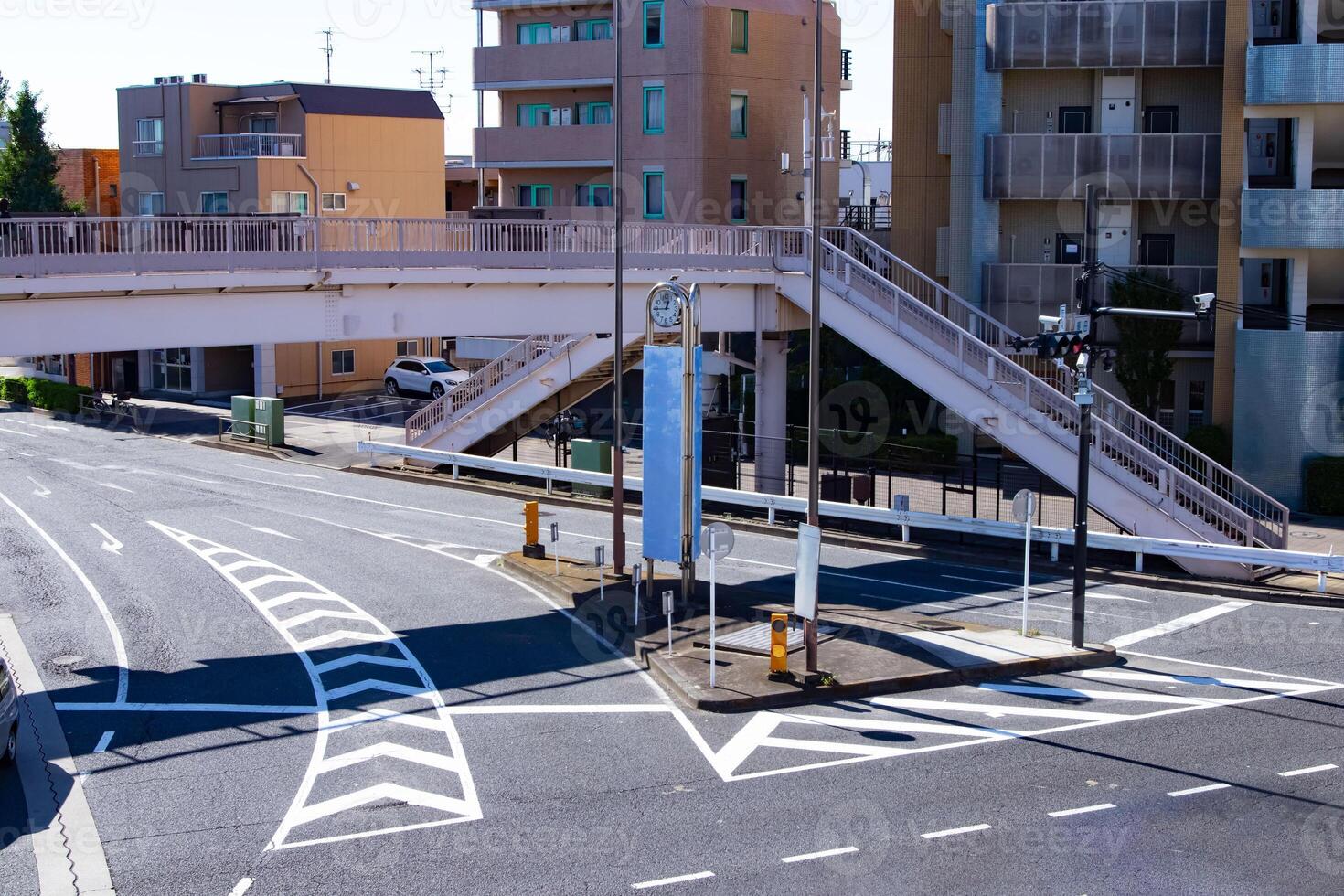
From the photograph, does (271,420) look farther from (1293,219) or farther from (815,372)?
(1293,219)

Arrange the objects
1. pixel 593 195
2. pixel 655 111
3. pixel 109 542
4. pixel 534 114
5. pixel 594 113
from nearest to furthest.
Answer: pixel 109 542
pixel 655 111
pixel 593 195
pixel 594 113
pixel 534 114

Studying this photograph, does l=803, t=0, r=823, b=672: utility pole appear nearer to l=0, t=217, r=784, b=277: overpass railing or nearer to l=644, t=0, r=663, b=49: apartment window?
l=0, t=217, r=784, b=277: overpass railing

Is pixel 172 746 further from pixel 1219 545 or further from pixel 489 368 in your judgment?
pixel 489 368

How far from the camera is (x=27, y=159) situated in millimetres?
59906

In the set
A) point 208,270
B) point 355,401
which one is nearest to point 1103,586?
point 208,270

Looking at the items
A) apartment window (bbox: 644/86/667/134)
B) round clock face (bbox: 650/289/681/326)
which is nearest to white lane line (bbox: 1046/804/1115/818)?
round clock face (bbox: 650/289/681/326)

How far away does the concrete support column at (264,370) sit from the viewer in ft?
180

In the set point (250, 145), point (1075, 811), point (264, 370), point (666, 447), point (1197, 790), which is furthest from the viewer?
point (250, 145)

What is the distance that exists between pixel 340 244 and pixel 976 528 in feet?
42.3

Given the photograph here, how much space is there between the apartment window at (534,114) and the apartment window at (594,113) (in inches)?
52.1

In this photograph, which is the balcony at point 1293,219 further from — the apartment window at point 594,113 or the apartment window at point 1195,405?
the apartment window at point 594,113

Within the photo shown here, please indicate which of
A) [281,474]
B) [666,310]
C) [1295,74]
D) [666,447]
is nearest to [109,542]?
[281,474]

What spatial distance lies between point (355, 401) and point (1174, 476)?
35597mm

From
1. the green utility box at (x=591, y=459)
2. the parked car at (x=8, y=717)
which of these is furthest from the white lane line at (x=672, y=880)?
the green utility box at (x=591, y=459)
